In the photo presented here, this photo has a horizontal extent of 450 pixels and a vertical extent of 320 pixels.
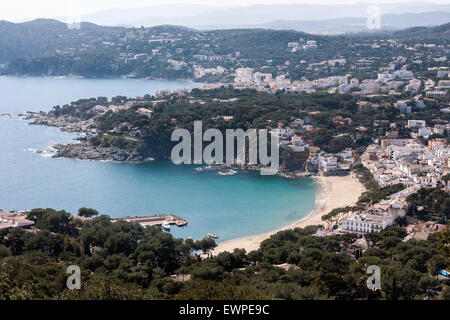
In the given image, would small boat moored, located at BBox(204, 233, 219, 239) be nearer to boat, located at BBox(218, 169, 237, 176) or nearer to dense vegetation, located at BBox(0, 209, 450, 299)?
dense vegetation, located at BBox(0, 209, 450, 299)

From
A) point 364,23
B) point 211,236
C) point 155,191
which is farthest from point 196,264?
point 364,23

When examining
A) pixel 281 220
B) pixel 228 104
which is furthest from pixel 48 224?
pixel 228 104

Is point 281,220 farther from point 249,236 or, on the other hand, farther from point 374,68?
point 374,68

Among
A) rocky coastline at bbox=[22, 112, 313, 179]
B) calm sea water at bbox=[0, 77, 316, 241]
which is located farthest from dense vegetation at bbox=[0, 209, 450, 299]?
rocky coastline at bbox=[22, 112, 313, 179]

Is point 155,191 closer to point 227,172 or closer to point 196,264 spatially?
point 227,172

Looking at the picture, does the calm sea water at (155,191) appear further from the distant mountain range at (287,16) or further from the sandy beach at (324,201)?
the distant mountain range at (287,16)

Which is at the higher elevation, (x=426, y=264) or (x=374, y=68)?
(x=374, y=68)

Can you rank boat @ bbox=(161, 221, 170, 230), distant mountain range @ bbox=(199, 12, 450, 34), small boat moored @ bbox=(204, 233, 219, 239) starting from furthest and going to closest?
distant mountain range @ bbox=(199, 12, 450, 34) < boat @ bbox=(161, 221, 170, 230) < small boat moored @ bbox=(204, 233, 219, 239)
